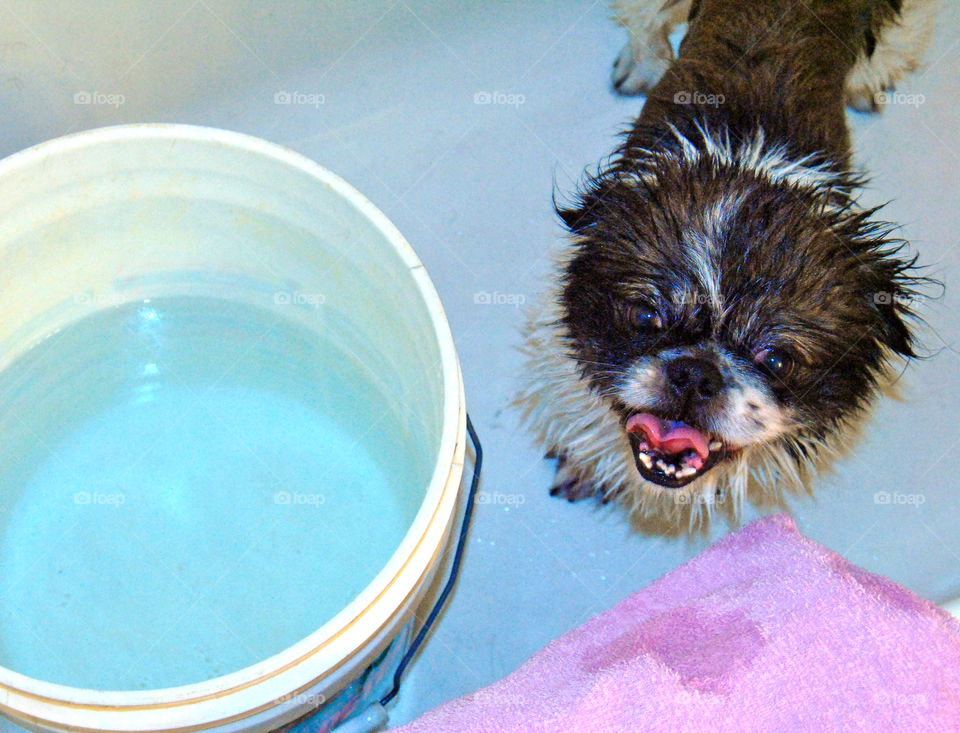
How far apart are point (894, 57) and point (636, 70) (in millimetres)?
858

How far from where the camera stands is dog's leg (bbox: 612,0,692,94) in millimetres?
2979

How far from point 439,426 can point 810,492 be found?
1.55 metres

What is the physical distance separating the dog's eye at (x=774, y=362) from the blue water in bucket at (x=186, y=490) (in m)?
0.74

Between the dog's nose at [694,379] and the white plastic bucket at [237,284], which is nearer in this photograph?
the white plastic bucket at [237,284]

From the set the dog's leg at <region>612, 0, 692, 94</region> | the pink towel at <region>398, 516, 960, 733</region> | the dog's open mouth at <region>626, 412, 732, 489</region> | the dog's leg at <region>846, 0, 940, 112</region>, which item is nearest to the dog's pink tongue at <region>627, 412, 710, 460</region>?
the dog's open mouth at <region>626, 412, 732, 489</region>

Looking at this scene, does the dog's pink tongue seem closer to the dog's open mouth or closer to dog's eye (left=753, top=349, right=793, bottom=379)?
the dog's open mouth

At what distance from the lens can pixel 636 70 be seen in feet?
9.98

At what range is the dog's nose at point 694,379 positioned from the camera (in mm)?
1836

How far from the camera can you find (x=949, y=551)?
2.62m

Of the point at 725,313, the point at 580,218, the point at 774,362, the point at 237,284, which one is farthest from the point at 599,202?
the point at 237,284

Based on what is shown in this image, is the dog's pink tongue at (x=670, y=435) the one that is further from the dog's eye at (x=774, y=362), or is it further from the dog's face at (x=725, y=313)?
the dog's eye at (x=774, y=362)

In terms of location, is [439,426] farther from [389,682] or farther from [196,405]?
[196,405]

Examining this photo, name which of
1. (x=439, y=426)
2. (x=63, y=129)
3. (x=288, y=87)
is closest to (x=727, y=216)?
(x=439, y=426)

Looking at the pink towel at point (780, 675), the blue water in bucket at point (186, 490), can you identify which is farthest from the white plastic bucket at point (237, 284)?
the pink towel at point (780, 675)
